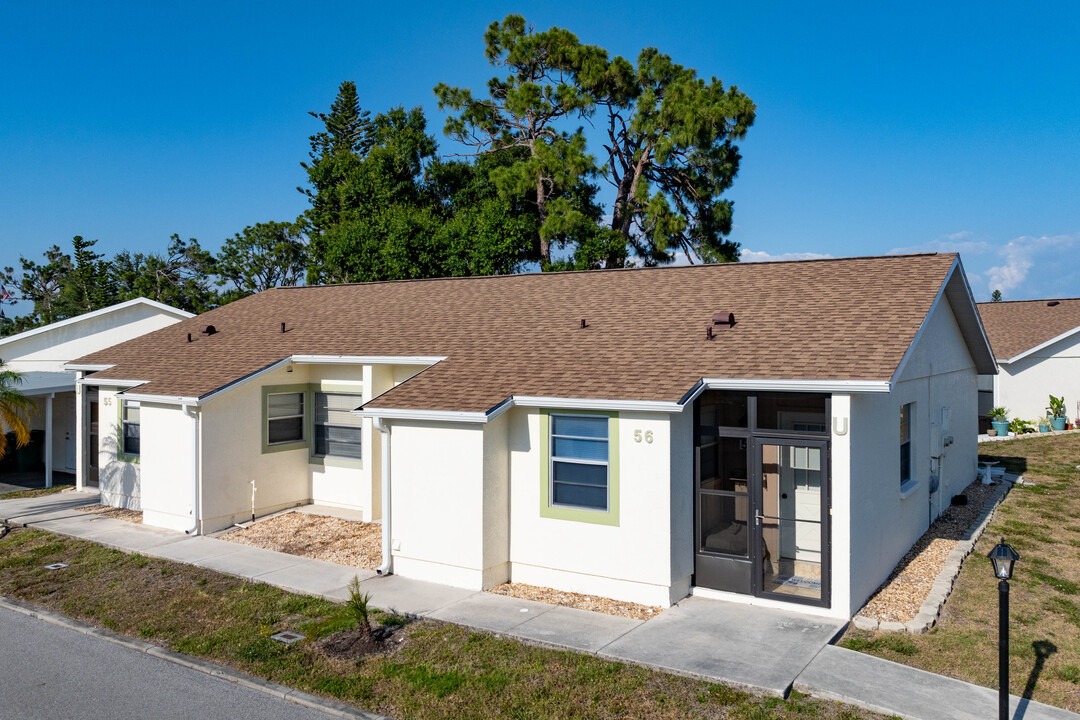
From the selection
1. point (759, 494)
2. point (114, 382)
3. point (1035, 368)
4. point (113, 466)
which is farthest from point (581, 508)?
point (1035, 368)

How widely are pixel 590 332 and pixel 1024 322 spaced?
2423 cm

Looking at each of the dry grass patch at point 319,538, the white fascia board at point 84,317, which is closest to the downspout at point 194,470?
the dry grass patch at point 319,538

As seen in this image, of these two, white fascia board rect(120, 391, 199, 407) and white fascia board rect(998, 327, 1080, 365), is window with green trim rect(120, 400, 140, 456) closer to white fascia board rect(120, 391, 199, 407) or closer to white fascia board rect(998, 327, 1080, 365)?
white fascia board rect(120, 391, 199, 407)

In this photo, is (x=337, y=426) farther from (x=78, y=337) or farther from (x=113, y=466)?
(x=78, y=337)

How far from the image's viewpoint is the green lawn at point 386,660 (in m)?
6.68

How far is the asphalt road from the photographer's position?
688cm

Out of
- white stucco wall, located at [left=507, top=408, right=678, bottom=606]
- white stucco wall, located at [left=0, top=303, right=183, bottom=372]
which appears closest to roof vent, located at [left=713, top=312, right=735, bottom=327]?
white stucco wall, located at [left=507, top=408, right=678, bottom=606]

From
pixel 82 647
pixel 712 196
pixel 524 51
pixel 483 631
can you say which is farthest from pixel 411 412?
pixel 524 51

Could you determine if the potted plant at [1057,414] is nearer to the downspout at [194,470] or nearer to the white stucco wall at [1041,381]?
the white stucco wall at [1041,381]

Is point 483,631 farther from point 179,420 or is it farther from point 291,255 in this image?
point 291,255

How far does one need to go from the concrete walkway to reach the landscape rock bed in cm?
77

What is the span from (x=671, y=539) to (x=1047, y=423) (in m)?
22.8

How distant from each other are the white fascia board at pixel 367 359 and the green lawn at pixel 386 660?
14.4 ft

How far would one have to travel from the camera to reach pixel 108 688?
7418mm
